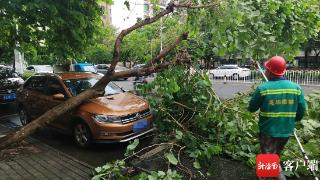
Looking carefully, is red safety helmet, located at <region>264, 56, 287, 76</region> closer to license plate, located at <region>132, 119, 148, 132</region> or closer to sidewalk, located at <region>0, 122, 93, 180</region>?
sidewalk, located at <region>0, 122, 93, 180</region>

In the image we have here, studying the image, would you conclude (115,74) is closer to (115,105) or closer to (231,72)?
(115,105)

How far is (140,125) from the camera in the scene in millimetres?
7426

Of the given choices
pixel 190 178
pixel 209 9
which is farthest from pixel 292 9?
pixel 190 178

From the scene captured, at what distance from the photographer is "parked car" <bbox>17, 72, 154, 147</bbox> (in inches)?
281

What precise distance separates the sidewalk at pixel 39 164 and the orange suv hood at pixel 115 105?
1.14m

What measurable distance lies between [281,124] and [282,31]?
6.94 feet

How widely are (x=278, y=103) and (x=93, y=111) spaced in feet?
14.2

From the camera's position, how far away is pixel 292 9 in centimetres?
530

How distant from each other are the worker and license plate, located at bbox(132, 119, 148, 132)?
3.64m

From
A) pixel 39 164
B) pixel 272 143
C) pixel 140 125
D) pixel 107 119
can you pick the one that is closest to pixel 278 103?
pixel 272 143

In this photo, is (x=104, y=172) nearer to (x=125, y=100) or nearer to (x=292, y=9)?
(x=125, y=100)

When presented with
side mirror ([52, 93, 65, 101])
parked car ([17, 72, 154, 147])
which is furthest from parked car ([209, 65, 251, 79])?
side mirror ([52, 93, 65, 101])

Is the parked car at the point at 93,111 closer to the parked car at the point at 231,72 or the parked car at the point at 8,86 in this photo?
the parked car at the point at 8,86

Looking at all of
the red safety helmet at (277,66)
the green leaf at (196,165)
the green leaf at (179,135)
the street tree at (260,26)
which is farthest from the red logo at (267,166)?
the green leaf at (179,135)
